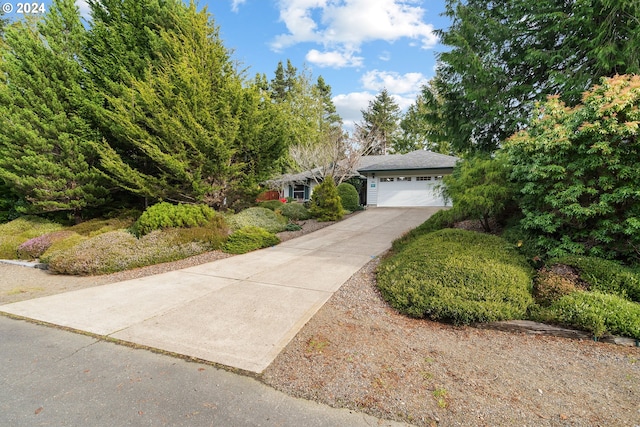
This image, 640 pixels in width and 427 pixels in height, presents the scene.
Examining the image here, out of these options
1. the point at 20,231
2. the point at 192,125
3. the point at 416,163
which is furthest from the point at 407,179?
the point at 20,231

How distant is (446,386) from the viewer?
2.48 metres

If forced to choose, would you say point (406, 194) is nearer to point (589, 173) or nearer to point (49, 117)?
point (589, 173)

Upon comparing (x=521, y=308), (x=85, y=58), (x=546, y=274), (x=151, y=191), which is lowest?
(x=521, y=308)

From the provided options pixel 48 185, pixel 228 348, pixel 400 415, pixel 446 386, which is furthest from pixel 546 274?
pixel 48 185

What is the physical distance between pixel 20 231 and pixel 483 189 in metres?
13.8

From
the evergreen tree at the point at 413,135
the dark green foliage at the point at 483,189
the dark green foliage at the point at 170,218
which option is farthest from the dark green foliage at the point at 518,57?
the evergreen tree at the point at 413,135

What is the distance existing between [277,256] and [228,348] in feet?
13.7

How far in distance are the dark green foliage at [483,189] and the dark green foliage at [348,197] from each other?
9.90 m

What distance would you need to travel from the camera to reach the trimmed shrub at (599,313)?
10.5ft

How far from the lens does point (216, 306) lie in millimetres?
4156

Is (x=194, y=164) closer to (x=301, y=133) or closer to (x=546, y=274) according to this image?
(x=546, y=274)

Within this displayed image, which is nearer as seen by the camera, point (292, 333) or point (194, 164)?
point (292, 333)

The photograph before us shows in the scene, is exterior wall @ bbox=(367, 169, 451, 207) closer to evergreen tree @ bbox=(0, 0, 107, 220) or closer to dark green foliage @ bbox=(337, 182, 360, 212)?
dark green foliage @ bbox=(337, 182, 360, 212)

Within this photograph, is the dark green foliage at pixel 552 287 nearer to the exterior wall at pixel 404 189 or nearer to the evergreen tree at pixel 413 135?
the exterior wall at pixel 404 189
